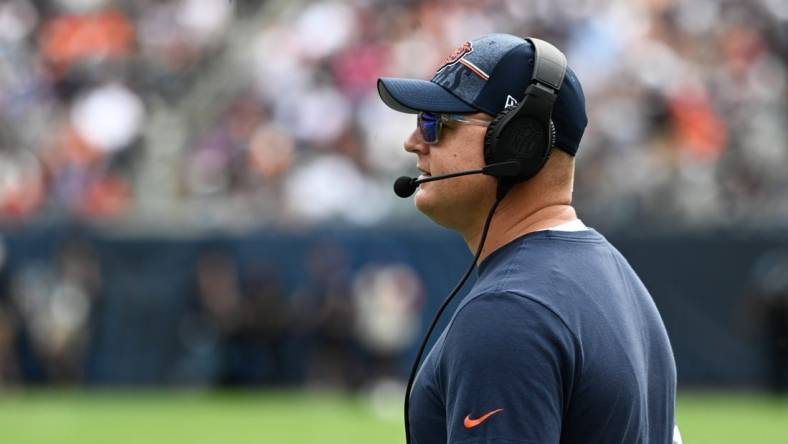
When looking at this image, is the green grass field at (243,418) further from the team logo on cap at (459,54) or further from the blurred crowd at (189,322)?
the team logo on cap at (459,54)

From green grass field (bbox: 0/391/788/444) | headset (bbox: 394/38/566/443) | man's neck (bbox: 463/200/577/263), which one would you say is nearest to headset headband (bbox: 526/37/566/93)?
headset (bbox: 394/38/566/443)

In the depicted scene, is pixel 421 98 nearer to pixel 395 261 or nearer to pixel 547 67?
pixel 547 67

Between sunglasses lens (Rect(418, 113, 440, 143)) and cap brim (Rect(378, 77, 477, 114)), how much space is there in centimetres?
3

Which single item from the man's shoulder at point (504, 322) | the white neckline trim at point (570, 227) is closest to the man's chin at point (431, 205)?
the white neckline trim at point (570, 227)

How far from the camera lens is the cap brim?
2.73 m

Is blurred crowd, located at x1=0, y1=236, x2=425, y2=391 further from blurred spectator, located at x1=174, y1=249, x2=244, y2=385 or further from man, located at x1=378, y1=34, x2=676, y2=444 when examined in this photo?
man, located at x1=378, y1=34, x2=676, y2=444

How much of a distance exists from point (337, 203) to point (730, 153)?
15.3ft

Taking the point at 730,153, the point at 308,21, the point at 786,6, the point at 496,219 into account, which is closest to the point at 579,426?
the point at 496,219

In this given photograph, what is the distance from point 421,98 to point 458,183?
18cm

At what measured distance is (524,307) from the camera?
2451 millimetres

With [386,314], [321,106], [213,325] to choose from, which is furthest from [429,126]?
[321,106]

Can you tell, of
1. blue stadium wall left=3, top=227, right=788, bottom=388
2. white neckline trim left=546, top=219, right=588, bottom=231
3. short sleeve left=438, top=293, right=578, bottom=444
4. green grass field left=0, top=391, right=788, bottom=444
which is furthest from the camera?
blue stadium wall left=3, top=227, right=788, bottom=388

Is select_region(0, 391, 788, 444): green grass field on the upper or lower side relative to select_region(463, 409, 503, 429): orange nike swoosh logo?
lower

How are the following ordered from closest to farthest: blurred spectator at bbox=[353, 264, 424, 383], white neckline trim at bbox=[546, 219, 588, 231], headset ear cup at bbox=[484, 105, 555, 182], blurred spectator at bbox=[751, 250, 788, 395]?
1. headset ear cup at bbox=[484, 105, 555, 182]
2. white neckline trim at bbox=[546, 219, 588, 231]
3. blurred spectator at bbox=[751, 250, 788, 395]
4. blurred spectator at bbox=[353, 264, 424, 383]
